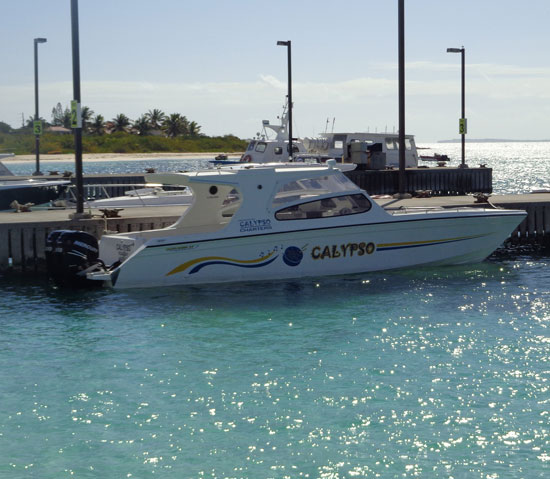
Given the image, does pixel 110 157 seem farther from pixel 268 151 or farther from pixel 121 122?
pixel 268 151

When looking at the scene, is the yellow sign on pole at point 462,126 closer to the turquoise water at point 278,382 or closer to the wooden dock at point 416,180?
the wooden dock at point 416,180

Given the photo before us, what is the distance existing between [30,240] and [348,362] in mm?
9824

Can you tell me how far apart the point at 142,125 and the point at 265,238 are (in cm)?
14783

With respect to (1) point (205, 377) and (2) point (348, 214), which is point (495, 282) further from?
(1) point (205, 377)

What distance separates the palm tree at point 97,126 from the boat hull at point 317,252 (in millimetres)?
145170

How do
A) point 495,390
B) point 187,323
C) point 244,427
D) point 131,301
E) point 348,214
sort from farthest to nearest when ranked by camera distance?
point 348,214 → point 131,301 → point 187,323 → point 495,390 → point 244,427

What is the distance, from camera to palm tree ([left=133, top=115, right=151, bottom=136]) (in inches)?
6216

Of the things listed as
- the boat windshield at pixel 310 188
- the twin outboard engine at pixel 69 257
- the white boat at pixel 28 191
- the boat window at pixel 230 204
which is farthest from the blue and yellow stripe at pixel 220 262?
the white boat at pixel 28 191

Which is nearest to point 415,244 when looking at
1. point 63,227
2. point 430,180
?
point 63,227

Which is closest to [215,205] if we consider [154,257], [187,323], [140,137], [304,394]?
[154,257]

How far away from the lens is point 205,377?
9.37 metres

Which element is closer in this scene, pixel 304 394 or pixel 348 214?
pixel 304 394

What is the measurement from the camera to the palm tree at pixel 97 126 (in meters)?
154

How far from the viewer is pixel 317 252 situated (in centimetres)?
1484
